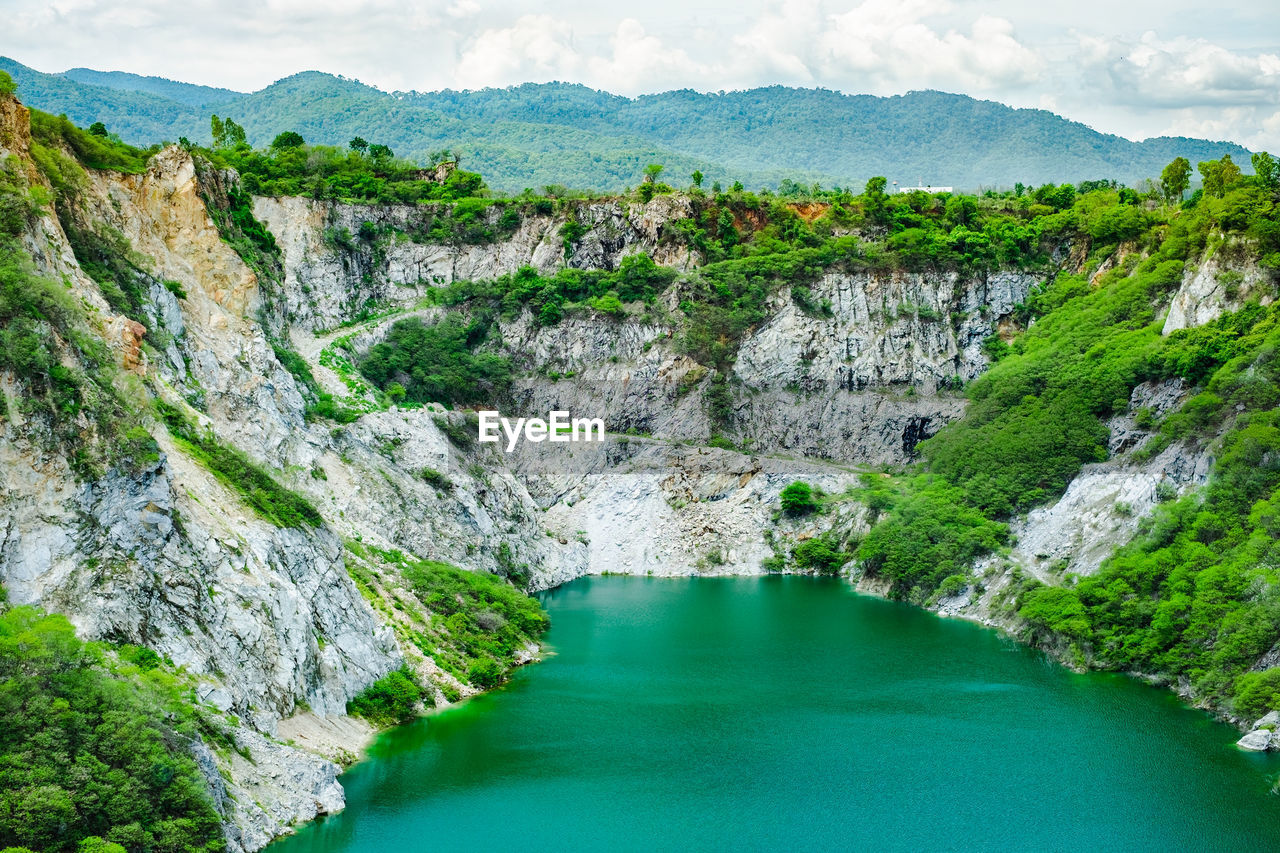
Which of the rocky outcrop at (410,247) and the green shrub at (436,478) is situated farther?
the rocky outcrop at (410,247)

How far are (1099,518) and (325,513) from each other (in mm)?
44940

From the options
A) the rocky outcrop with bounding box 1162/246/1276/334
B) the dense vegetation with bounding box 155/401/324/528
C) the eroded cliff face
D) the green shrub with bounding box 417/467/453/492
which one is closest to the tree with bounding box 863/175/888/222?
the eroded cliff face

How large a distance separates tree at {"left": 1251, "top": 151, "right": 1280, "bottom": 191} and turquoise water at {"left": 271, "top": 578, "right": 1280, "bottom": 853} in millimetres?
43119

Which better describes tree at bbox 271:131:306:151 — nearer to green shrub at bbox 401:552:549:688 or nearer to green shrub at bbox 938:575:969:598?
green shrub at bbox 401:552:549:688

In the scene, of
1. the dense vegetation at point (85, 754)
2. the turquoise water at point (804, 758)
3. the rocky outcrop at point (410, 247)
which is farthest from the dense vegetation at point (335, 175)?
the dense vegetation at point (85, 754)

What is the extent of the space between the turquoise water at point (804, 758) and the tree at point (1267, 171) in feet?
141

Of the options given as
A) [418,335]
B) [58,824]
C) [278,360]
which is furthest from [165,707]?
[418,335]

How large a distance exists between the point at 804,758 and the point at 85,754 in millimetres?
27826

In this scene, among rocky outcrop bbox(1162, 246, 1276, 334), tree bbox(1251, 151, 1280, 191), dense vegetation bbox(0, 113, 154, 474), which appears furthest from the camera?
tree bbox(1251, 151, 1280, 191)

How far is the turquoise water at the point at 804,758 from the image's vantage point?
4622 centimetres

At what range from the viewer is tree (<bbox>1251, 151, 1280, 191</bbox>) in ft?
311

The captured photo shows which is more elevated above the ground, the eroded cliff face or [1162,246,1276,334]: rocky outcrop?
[1162,246,1276,334]: rocky outcrop

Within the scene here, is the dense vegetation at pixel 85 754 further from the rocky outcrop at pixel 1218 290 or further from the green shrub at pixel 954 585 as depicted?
the rocky outcrop at pixel 1218 290

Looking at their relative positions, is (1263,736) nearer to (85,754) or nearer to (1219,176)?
(85,754)
